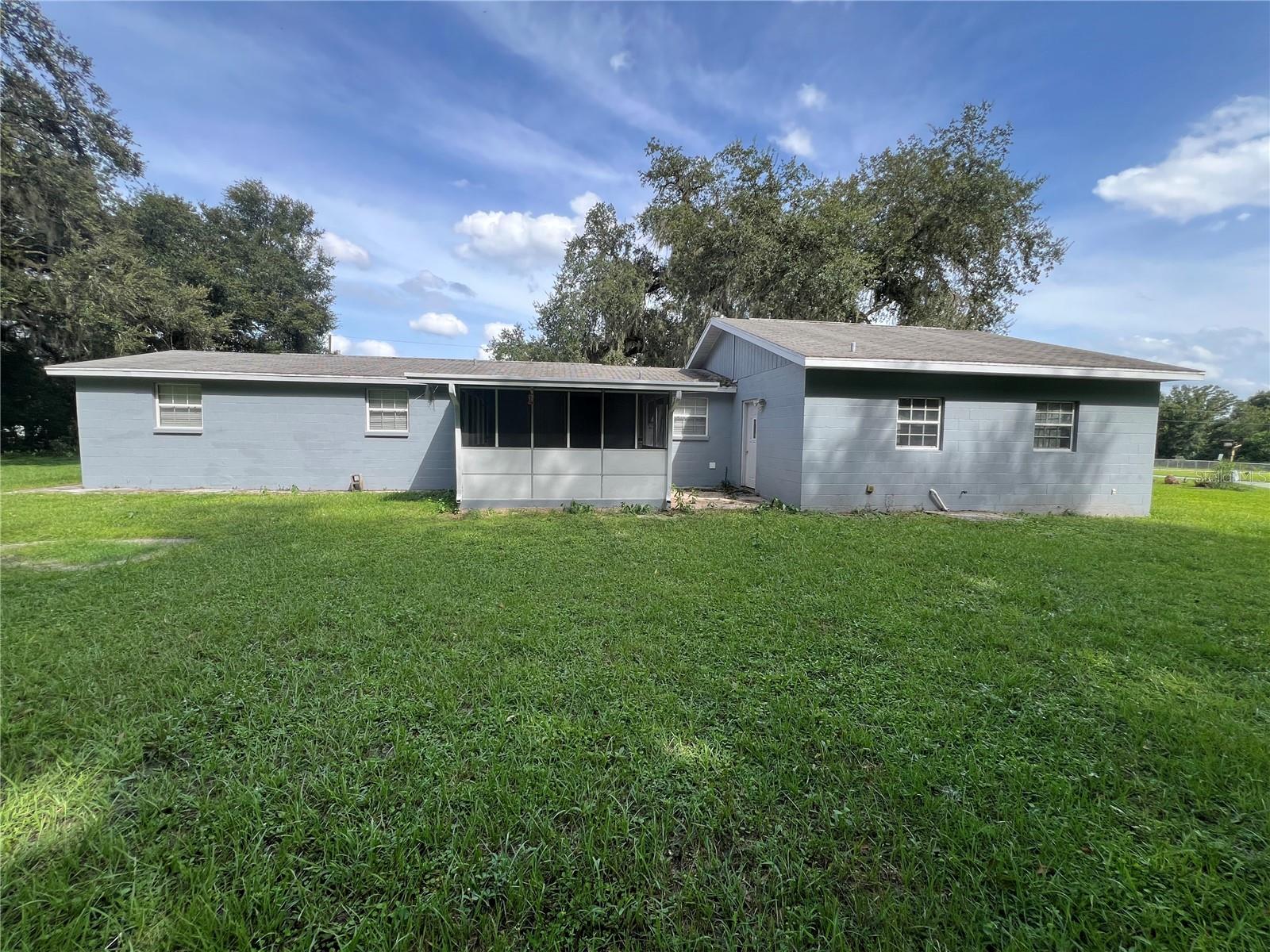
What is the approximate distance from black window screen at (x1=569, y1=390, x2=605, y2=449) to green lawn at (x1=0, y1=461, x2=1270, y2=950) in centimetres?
637

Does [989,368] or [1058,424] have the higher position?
[989,368]

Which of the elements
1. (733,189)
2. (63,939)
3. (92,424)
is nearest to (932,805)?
(63,939)

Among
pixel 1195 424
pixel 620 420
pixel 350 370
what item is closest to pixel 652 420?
pixel 620 420

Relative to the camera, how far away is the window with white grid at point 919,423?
950 cm

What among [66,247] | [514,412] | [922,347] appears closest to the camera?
[922,347]

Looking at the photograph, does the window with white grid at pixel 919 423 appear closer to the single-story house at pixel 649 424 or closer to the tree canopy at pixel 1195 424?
the single-story house at pixel 649 424

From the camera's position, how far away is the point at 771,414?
10492mm

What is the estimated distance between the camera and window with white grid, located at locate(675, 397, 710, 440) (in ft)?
41.0

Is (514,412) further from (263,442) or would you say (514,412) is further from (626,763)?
(626,763)

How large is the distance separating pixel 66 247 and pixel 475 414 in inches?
786

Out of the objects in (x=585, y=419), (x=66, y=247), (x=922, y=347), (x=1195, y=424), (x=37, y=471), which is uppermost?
(x=66, y=247)

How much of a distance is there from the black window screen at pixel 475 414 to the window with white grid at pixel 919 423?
7.58m

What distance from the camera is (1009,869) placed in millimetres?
1749

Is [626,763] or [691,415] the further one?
[691,415]
